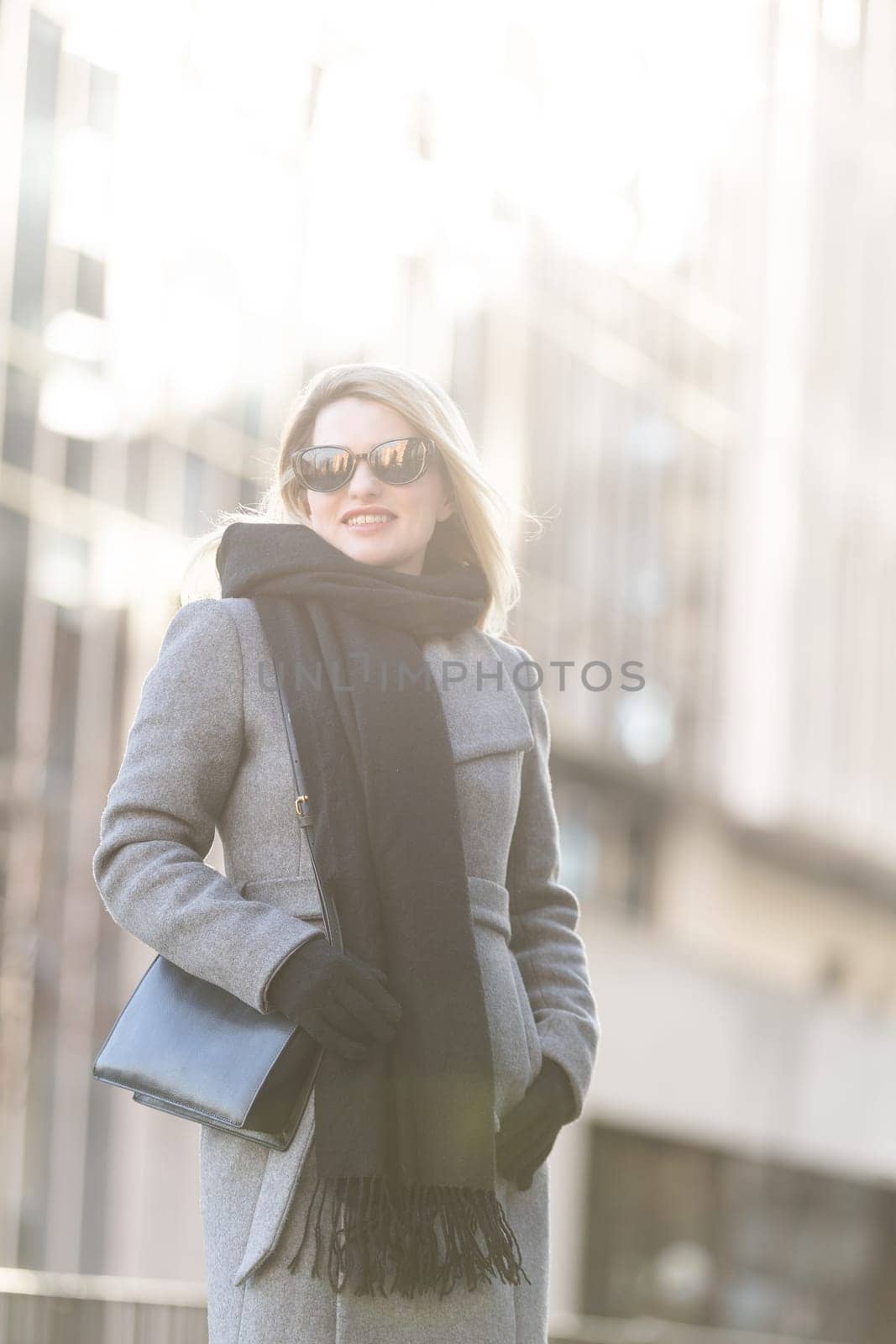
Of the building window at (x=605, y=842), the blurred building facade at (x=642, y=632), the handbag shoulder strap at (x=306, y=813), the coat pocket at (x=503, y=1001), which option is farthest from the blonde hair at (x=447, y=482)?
the building window at (x=605, y=842)

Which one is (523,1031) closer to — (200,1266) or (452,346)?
(200,1266)

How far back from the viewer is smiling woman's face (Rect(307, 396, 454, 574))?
3.34 m

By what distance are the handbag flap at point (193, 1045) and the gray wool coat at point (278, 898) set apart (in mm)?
68

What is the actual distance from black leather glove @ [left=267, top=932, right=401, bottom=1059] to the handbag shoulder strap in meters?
0.05

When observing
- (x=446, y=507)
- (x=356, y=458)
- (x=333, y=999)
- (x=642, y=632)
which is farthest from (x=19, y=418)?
(x=333, y=999)

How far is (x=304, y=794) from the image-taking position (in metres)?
2.98

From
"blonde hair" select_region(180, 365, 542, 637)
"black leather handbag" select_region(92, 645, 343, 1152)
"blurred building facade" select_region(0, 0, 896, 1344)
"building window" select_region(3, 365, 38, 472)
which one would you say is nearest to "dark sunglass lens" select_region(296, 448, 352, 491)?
"blonde hair" select_region(180, 365, 542, 637)

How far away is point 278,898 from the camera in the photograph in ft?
9.94

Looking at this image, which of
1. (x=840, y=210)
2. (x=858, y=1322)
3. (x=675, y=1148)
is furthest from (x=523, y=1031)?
(x=840, y=210)

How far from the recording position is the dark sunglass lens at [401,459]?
334 centimetres

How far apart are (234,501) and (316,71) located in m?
4.85

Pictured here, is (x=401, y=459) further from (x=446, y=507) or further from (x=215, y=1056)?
(x=215, y=1056)

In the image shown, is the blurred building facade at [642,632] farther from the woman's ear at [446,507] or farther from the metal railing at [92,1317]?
the woman's ear at [446,507]

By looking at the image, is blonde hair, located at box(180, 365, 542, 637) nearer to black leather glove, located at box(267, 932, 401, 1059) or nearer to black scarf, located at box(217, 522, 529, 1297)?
black scarf, located at box(217, 522, 529, 1297)
